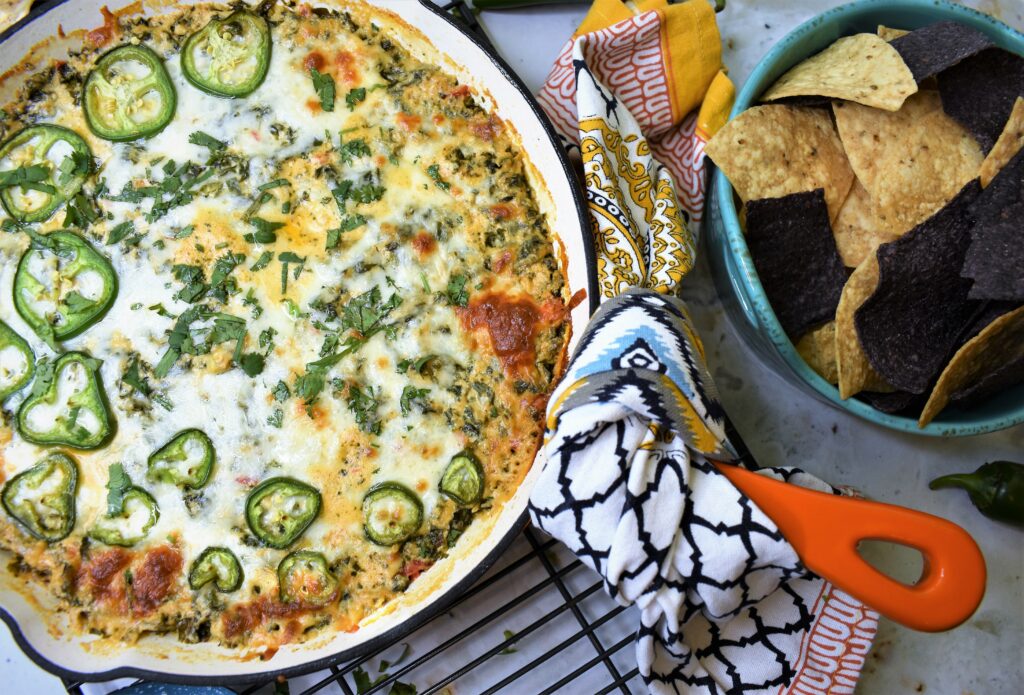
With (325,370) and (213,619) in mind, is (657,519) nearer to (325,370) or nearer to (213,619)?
(325,370)

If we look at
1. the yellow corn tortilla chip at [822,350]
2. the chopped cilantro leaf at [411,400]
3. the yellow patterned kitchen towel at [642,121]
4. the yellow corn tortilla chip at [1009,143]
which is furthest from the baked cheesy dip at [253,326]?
the yellow corn tortilla chip at [1009,143]

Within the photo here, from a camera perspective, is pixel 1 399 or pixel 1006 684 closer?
pixel 1 399

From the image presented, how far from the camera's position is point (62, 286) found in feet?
8.00

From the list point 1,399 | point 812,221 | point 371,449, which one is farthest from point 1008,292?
point 1,399

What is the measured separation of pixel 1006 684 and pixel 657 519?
1.65m

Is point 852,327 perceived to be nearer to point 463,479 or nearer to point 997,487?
point 997,487

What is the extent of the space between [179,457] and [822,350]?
1.96 m

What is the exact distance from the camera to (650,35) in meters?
2.66

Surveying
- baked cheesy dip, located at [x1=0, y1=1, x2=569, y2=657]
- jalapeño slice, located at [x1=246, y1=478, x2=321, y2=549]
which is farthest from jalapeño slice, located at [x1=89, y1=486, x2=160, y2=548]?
jalapeño slice, located at [x1=246, y1=478, x2=321, y2=549]

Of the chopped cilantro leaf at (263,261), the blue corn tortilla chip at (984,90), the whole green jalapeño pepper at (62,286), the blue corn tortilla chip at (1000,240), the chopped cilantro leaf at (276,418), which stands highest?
the whole green jalapeño pepper at (62,286)

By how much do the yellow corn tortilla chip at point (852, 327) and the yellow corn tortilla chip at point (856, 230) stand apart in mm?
148

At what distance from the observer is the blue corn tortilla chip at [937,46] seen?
93.8 inches

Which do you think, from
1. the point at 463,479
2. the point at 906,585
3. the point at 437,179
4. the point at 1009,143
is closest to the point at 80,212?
the point at 437,179

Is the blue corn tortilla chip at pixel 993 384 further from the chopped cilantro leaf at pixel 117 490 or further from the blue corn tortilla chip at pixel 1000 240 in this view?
the chopped cilantro leaf at pixel 117 490
